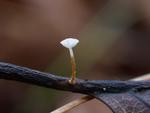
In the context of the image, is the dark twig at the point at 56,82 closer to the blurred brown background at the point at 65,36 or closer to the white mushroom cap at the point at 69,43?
the white mushroom cap at the point at 69,43

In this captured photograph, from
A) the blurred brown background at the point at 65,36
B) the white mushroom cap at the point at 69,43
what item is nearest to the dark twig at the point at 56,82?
the white mushroom cap at the point at 69,43

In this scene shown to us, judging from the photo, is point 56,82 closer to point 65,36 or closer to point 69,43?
point 69,43

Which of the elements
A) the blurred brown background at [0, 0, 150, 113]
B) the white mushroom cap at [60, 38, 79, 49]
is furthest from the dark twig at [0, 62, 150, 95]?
the blurred brown background at [0, 0, 150, 113]

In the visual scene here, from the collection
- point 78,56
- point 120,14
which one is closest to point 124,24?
point 120,14

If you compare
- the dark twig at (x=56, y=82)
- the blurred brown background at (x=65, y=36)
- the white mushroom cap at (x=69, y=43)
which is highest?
the blurred brown background at (x=65, y=36)

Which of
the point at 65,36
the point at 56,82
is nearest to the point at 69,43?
the point at 56,82

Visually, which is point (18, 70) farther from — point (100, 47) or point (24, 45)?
point (100, 47)
